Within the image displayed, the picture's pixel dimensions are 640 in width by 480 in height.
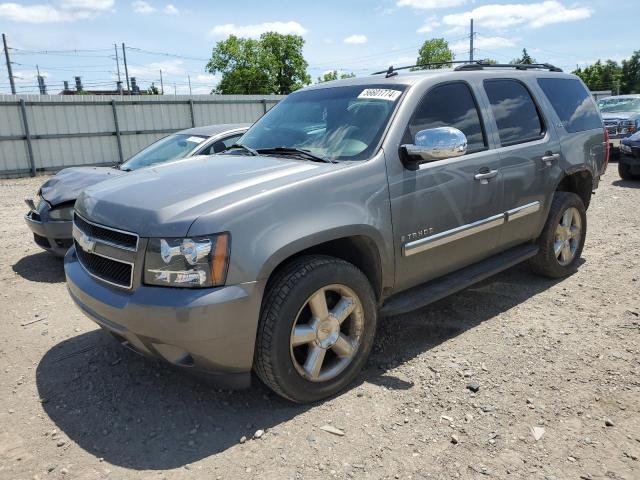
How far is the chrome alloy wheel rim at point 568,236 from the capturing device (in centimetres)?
494

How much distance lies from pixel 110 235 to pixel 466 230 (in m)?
2.37

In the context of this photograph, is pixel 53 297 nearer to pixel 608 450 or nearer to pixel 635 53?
pixel 608 450

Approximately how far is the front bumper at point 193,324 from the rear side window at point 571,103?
11.8 feet

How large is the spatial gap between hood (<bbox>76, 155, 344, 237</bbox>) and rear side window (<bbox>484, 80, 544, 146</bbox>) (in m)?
1.72

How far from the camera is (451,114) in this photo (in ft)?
12.4

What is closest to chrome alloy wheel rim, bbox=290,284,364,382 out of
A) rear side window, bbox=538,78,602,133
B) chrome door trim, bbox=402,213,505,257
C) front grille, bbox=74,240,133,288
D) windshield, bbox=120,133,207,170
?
chrome door trim, bbox=402,213,505,257

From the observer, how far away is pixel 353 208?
304 centimetres

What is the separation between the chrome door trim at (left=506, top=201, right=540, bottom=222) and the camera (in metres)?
4.14

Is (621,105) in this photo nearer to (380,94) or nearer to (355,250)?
(380,94)

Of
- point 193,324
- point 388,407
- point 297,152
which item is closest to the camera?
point 193,324

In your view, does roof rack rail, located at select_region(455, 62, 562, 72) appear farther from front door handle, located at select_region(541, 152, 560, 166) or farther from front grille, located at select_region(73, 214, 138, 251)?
front grille, located at select_region(73, 214, 138, 251)

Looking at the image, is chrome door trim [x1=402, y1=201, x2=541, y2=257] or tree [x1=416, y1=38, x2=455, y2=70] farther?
tree [x1=416, y1=38, x2=455, y2=70]

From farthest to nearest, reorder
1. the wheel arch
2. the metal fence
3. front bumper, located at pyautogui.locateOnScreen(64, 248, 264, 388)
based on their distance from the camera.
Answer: the metal fence < the wheel arch < front bumper, located at pyautogui.locateOnScreen(64, 248, 264, 388)

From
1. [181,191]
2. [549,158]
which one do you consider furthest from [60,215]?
[549,158]
